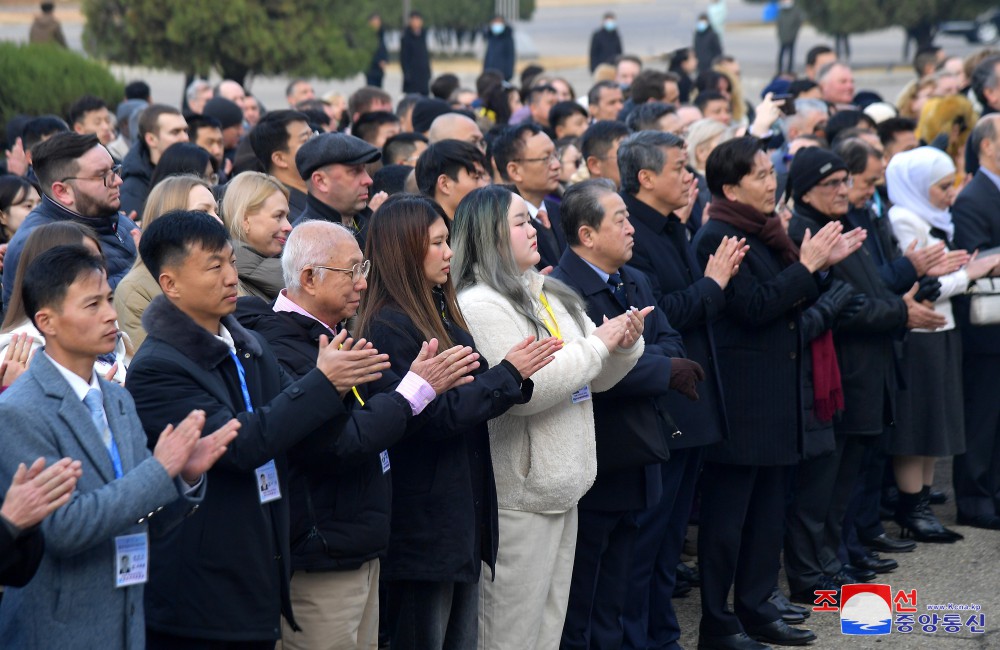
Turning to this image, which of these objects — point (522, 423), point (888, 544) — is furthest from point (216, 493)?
point (888, 544)

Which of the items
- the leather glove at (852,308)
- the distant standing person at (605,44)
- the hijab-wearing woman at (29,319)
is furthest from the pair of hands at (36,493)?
the distant standing person at (605,44)

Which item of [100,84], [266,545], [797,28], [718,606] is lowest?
[718,606]

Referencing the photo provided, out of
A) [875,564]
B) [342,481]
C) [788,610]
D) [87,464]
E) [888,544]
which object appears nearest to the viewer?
[87,464]

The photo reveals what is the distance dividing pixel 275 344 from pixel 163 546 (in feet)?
2.77

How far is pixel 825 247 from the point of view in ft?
20.7

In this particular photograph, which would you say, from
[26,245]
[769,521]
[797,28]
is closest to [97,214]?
[26,245]

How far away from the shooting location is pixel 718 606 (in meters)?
6.43

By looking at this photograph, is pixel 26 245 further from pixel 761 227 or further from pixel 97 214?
pixel 761 227

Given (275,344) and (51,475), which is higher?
(275,344)

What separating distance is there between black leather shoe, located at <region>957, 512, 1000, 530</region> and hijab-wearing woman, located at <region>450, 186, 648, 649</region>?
3.96 m

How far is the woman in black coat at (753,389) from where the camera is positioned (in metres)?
6.33

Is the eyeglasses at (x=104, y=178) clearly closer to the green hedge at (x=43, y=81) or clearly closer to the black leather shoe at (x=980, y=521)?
the black leather shoe at (x=980, y=521)

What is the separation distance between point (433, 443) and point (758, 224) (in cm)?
240

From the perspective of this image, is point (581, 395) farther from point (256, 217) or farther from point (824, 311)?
point (824, 311)
